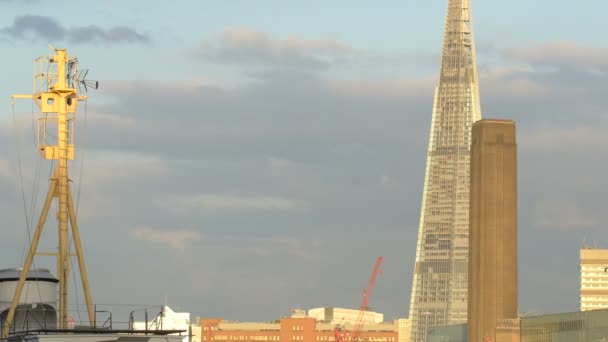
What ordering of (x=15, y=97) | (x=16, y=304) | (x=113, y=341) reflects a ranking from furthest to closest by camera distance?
(x=15, y=97) < (x=16, y=304) < (x=113, y=341)

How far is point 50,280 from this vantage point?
199 ft

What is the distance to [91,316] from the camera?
59344mm

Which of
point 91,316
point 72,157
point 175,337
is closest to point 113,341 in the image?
point 175,337

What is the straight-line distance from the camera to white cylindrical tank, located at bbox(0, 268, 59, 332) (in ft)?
197

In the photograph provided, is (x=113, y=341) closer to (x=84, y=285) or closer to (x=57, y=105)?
(x=84, y=285)

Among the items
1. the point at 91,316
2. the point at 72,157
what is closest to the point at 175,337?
the point at 91,316

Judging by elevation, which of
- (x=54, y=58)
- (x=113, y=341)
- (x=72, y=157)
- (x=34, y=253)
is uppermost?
(x=54, y=58)

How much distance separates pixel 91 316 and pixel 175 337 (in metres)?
6.70

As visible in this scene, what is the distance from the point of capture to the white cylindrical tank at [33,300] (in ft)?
197

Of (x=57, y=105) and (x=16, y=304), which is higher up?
(x=57, y=105)

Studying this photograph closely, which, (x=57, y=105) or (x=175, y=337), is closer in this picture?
(x=175, y=337)

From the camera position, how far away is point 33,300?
6016 cm

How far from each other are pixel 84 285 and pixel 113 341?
25.8 feet

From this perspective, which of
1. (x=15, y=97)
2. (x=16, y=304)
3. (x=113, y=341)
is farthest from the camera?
(x=15, y=97)
